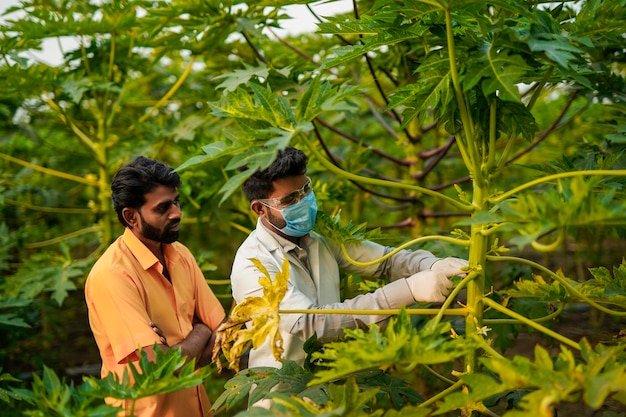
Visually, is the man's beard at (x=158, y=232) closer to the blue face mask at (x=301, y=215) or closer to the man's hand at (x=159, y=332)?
the man's hand at (x=159, y=332)

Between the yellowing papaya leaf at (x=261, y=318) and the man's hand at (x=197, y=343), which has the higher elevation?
the yellowing papaya leaf at (x=261, y=318)

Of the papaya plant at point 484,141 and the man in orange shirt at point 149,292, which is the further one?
the man in orange shirt at point 149,292

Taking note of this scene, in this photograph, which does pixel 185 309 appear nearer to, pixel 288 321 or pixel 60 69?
pixel 288 321

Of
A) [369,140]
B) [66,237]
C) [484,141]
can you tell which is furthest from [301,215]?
[369,140]

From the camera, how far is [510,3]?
62.5 inches

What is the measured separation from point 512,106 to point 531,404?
800mm

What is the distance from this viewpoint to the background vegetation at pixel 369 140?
5.16 ft

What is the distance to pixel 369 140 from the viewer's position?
224 inches

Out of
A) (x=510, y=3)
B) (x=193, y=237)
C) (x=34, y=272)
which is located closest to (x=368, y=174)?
(x=34, y=272)

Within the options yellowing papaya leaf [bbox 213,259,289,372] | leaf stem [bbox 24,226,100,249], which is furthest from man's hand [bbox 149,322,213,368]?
leaf stem [bbox 24,226,100,249]

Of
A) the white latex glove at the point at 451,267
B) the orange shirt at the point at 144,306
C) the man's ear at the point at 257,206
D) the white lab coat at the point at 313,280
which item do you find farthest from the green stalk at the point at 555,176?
the orange shirt at the point at 144,306

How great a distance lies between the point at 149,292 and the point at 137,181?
0.39 metres

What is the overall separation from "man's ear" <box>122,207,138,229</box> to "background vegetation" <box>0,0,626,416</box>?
0.51m

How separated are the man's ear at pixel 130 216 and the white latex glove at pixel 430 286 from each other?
106 centimetres
